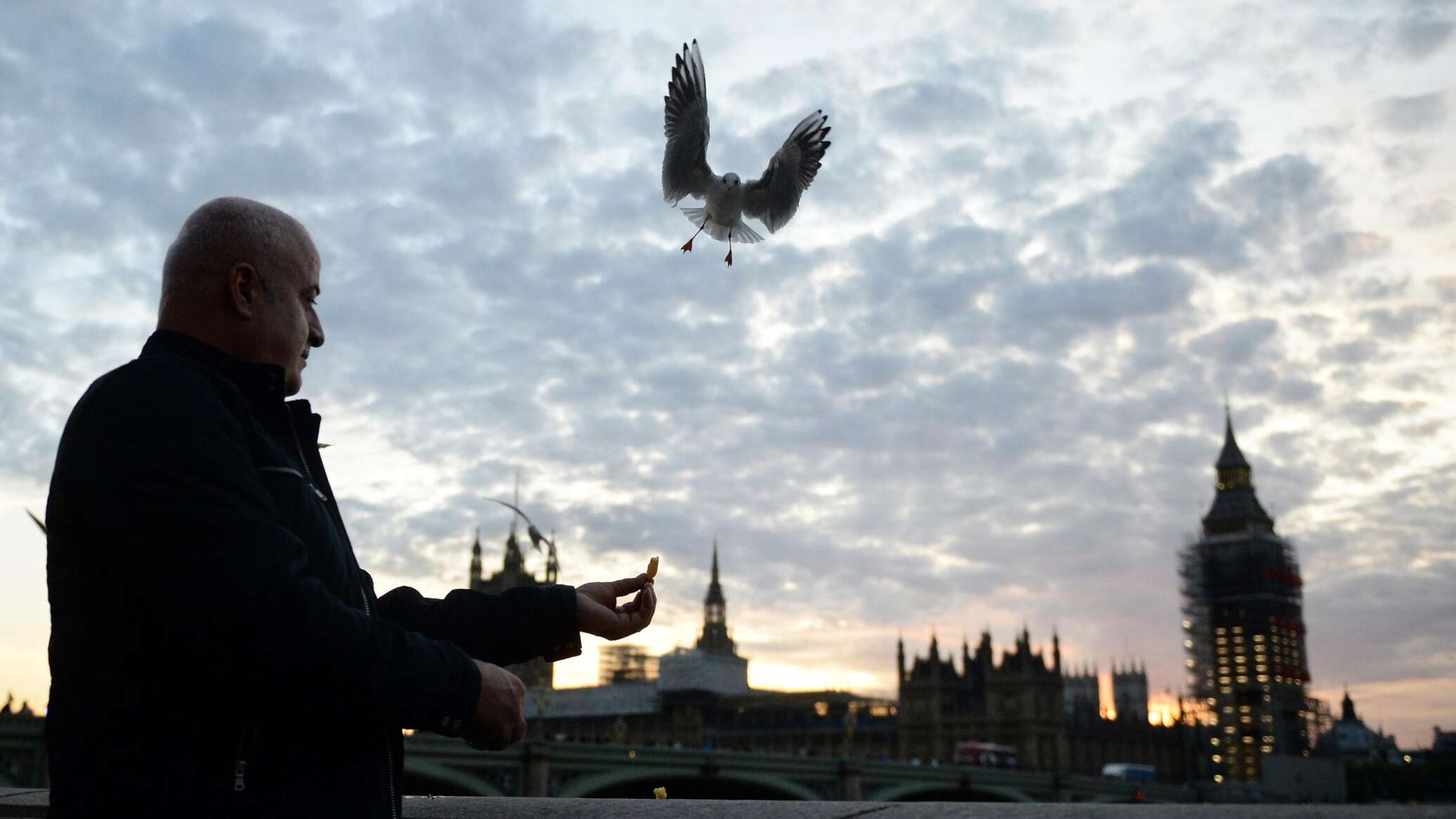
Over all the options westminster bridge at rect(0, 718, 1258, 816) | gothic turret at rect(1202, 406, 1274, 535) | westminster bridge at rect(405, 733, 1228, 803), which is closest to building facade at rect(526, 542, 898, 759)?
westminster bridge at rect(0, 718, 1258, 816)

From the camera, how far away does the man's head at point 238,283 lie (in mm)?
2607

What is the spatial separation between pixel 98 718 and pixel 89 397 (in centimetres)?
→ 57

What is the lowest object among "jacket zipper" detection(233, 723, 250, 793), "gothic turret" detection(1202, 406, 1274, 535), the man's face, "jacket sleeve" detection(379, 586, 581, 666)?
"jacket zipper" detection(233, 723, 250, 793)

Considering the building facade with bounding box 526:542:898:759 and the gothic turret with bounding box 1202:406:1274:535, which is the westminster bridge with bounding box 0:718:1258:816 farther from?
the gothic turret with bounding box 1202:406:1274:535

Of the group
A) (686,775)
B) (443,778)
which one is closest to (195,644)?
(443,778)

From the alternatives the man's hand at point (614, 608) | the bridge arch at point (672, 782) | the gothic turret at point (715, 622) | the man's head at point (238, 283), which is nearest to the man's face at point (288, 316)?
the man's head at point (238, 283)

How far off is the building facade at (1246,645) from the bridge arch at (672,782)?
356 ft

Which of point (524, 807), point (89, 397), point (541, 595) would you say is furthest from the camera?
point (524, 807)

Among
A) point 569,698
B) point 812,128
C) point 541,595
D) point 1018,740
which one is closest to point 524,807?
point 541,595

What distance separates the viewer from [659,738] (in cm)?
10488

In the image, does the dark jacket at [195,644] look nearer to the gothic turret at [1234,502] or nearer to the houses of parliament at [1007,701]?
the houses of parliament at [1007,701]

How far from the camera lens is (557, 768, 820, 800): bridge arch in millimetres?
40031

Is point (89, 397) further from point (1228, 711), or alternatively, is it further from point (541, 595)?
point (1228, 711)

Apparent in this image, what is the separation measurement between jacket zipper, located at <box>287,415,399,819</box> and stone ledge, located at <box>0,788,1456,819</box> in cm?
134
